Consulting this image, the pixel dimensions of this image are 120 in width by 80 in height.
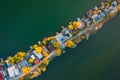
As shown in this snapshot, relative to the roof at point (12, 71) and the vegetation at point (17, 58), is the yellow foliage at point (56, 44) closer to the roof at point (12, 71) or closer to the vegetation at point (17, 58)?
the vegetation at point (17, 58)

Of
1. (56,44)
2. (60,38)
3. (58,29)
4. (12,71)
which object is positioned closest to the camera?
(12,71)

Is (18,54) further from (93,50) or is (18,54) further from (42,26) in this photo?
(93,50)

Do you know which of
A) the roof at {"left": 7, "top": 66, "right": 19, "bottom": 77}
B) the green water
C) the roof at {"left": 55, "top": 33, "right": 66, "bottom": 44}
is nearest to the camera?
the roof at {"left": 7, "top": 66, "right": 19, "bottom": 77}

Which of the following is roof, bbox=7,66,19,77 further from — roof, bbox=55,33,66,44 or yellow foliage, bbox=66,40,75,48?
yellow foliage, bbox=66,40,75,48

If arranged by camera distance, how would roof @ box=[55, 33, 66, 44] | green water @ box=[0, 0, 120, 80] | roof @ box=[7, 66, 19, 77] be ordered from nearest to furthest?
roof @ box=[7, 66, 19, 77] → green water @ box=[0, 0, 120, 80] → roof @ box=[55, 33, 66, 44]

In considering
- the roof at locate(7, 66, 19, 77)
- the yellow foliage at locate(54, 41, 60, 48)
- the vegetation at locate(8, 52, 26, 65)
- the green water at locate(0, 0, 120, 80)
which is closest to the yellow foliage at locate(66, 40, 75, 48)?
the green water at locate(0, 0, 120, 80)

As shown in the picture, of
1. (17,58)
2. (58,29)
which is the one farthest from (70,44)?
(17,58)

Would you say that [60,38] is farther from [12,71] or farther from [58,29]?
[12,71]

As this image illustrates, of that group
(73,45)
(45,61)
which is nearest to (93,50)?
(73,45)

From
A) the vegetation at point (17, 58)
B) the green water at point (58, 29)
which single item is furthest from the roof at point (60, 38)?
the vegetation at point (17, 58)
